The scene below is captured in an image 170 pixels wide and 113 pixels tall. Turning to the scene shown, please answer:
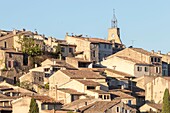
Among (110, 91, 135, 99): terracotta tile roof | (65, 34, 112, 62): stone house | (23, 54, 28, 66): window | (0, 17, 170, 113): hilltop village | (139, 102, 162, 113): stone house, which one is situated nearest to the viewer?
(0, 17, 170, 113): hilltop village

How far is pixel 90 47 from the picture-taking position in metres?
92.4

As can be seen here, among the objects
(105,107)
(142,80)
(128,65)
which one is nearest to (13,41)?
(128,65)

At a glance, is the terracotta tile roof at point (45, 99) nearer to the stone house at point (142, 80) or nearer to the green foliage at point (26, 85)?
the green foliage at point (26, 85)

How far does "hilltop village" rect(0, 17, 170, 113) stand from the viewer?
212ft

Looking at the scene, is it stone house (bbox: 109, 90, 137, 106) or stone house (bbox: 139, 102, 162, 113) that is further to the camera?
stone house (bbox: 109, 90, 137, 106)

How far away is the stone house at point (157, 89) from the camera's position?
79625 millimetres

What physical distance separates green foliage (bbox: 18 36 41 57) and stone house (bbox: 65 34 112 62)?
7.77 metres

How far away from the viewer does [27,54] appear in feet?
280

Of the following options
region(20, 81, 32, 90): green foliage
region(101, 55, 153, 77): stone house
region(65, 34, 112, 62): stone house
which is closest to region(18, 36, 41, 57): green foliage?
region(65, 34, 112, 62): stone house

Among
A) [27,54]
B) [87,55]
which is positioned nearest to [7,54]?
[27,54]

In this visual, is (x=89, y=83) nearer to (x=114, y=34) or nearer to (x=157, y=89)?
(x=157, y=89)

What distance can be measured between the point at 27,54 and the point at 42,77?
24.9ft

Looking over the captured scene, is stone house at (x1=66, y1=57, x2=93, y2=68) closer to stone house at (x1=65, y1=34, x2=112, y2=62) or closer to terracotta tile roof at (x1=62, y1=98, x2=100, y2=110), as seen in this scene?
stone house at (x1=65, y1=34, x2=112, y2=62)

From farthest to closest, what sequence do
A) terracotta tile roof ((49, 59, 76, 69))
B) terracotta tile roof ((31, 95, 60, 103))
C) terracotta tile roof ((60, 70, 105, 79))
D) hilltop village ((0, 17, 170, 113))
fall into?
terracotta tile roof ((49, 59, 76, 69)), terracotta tile roof ((60, 70, 105, 79)), hilltop village ((0, 17, 170, 113)), terracotta tile roof ((31, 95, 60, 103))
